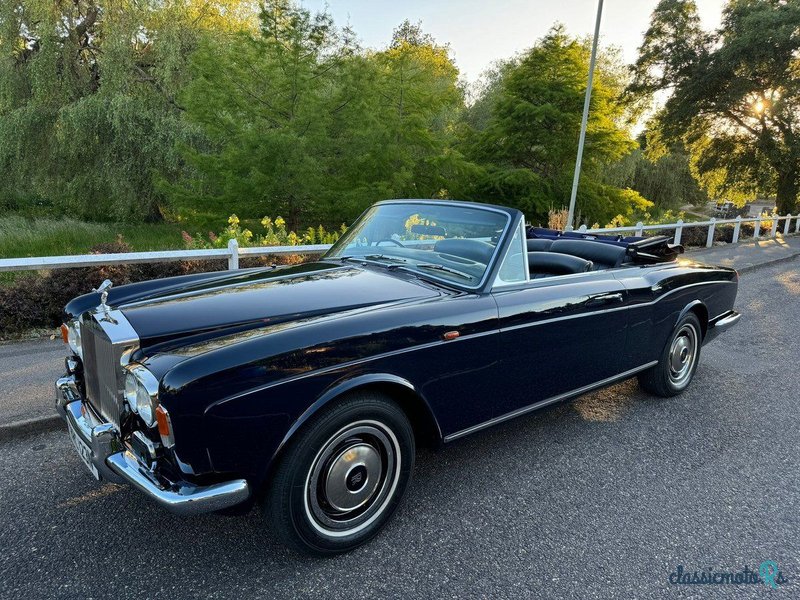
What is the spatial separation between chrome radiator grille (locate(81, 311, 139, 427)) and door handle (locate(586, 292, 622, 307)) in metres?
2.63

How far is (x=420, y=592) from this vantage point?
6.91ft

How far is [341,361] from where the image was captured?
219cm

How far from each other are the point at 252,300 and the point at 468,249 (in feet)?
4.32

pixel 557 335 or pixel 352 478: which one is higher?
pixel 557 335

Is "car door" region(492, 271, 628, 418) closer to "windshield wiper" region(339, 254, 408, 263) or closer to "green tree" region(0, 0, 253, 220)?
"windshield wiper" region(339, 254, 408, 263)

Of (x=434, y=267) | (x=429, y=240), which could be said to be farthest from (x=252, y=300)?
(x=429, y=240)

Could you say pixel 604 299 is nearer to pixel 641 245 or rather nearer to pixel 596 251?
pixel 596 251

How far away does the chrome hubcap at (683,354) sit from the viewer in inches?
165

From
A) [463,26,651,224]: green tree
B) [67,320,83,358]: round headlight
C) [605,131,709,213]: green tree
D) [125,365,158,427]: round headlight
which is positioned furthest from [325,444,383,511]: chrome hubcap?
[605,131,709,213]: green tree

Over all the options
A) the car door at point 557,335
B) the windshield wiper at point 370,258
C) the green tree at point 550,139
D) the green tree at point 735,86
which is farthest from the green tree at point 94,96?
the green tree at point 735,86

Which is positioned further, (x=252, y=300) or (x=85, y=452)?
(x=252, y=300)

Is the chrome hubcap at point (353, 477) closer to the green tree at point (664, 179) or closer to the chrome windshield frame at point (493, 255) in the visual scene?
the chrome windshield frame at point (493, 255)

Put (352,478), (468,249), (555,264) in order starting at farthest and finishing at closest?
(555,264) → (468,249) → (352,478)

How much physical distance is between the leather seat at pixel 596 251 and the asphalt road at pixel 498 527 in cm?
122
